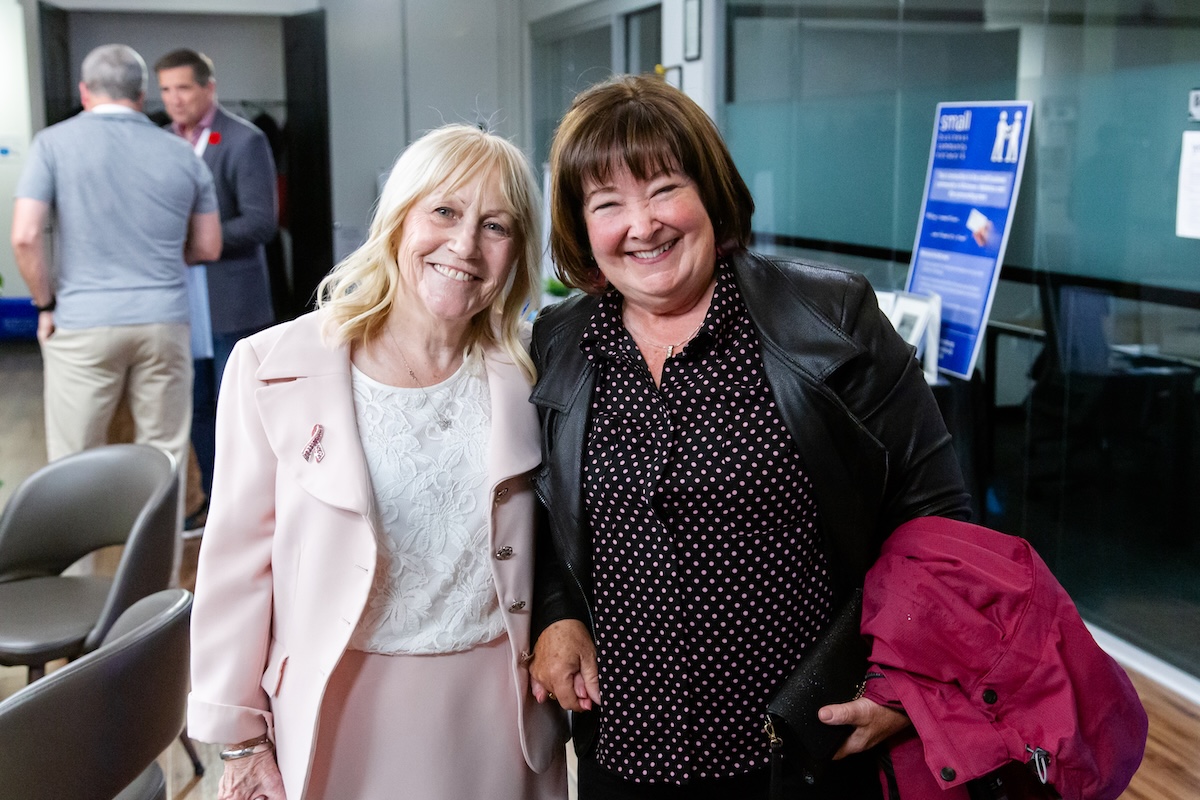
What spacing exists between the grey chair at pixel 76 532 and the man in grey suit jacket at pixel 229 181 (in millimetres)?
2170

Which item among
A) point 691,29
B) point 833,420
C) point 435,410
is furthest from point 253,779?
point 691,29

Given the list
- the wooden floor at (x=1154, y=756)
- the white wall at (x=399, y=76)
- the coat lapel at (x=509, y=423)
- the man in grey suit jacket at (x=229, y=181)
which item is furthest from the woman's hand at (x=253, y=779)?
the white wall at (x=399, y=76)

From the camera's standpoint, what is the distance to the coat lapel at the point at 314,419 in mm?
1562

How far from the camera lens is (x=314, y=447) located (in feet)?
5.19

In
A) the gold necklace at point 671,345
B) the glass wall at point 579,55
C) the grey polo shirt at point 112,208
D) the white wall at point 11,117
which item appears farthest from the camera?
the white wall at point 11,117

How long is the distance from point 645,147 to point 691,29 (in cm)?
543

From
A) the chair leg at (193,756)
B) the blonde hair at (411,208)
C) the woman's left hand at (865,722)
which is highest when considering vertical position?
the blonde hair at (411,208)

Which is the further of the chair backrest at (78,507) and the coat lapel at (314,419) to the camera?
the chair backrest at (78,507)

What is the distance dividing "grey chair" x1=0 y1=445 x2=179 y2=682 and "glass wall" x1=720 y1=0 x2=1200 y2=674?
2.94 m

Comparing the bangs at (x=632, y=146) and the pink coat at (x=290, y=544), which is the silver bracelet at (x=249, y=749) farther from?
the bangs at (x=632, y=146)

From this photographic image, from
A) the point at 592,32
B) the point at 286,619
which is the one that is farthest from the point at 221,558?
the point at 592,32

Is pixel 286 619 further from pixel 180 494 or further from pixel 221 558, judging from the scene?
pixel 180 494

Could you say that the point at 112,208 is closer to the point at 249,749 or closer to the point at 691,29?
the point at 249,749

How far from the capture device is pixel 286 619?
164cm
